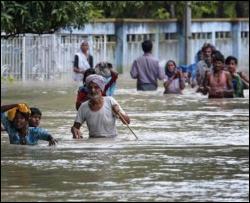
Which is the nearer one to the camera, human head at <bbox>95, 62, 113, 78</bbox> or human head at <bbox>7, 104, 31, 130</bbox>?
human head at <bbox>7, 104, 31, 130</bbox>

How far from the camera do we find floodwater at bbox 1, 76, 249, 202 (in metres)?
10.5

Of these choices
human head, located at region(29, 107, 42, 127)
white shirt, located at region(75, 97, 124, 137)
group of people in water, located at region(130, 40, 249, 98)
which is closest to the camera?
human head, located at region(29, 107, 42, 127)

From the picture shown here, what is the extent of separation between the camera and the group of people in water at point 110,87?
46.0 feet

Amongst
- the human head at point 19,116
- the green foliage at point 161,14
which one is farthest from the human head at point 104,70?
the green foliage at point 161,14

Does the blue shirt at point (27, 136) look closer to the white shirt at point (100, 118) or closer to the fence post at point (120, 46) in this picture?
the white shirt at point (100, 118)

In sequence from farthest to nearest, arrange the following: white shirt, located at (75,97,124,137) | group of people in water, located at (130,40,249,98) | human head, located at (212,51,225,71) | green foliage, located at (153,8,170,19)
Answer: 1. green foliage, located at (153,8,170,19)
2. group of people in water, located at (130,40,249,98)
3. human head, located at (212,51,225,71)
4. white shirt, located at (75,97,124,137)

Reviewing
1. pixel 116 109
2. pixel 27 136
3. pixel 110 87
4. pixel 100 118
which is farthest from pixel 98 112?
pixel 110 87

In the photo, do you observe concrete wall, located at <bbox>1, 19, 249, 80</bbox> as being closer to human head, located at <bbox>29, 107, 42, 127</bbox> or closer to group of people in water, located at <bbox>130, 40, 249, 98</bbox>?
group of people in water, located at <bbox>130, 40, 249, 98</bbox>

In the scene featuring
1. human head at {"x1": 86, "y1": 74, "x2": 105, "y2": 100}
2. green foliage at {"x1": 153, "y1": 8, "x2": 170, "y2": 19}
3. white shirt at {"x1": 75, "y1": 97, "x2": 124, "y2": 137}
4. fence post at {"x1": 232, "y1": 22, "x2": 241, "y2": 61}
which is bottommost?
white shirt at {"x1": 75, "y1": 97, "x2": 124, "y2": 137}

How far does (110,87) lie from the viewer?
730 inches

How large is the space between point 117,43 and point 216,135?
21.8m

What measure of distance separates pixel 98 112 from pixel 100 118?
88 mm

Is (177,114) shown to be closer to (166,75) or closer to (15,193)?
(166,75)

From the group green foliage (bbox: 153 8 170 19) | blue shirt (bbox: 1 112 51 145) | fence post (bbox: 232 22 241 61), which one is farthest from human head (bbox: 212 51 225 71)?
fence post (bbox: 232 22 241 61)
